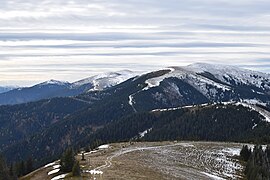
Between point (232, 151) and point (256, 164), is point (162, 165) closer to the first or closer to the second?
point (256, 164)

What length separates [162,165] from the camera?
8412cm

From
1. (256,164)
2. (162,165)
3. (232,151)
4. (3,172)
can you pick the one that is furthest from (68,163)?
(232,151)

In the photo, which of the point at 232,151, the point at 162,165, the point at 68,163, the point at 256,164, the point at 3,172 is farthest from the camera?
the point at 232,151

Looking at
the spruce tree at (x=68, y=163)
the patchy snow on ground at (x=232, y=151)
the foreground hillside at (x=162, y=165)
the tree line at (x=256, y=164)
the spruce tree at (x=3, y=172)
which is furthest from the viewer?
the patchy snow on ground at (x=232, y=151)

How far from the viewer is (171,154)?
3999 inches

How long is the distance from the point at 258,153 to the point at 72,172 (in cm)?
4930

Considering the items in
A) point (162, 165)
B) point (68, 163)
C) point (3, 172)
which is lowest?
point (162, 165)

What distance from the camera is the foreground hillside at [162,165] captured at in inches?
2810

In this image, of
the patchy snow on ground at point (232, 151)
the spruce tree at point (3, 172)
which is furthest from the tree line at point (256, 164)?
the spruce tree at point (3, 172)

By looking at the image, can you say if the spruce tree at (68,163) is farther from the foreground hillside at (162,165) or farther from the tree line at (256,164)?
the tree line at (256,164)

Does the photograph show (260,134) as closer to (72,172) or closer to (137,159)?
(137,159)

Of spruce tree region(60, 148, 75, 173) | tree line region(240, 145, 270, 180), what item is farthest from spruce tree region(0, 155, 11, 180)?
tree line region(240, 145, 270, 180)

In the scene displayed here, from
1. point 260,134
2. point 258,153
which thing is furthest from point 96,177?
point 260,134

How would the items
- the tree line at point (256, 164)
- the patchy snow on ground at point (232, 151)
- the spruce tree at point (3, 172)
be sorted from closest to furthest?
the spruce tree at point (3, 172) → the tree line at point (256, 164) → the patchy snow on ground at point (232, 151)
